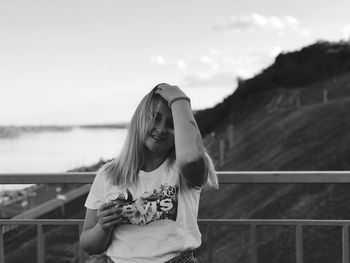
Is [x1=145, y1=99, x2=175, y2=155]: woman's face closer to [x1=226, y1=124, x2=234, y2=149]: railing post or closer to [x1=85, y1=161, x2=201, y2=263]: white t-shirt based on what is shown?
[x1=85, y1=161, x2=201, y2=263]: white t-shirt

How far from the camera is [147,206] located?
6.81 feet

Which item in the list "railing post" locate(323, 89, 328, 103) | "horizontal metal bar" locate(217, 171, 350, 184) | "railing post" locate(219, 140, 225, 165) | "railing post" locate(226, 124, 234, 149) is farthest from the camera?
"railing post" locate(226, 124, 234, 149)

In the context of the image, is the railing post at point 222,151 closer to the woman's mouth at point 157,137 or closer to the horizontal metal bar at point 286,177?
the horizontal metal bar at point 286,177

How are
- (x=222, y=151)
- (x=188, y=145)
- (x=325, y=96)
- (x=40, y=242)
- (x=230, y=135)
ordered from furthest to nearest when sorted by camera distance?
(x=230, y=135) → (x=222, y=151) → (x=325, y=96) → (x=40, y=242) → (x=188, y=145)

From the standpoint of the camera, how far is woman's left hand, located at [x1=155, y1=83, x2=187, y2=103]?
7.04 ft

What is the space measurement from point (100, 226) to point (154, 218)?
191mm

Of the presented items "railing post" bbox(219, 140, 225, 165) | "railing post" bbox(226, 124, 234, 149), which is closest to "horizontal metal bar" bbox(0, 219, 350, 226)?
"railing post" bbox(219, 140, 225, 165)

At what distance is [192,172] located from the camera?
206cm

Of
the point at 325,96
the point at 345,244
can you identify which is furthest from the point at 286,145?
the point at 345,244

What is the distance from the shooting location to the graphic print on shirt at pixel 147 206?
2.07 metres

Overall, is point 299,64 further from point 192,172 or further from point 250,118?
point 192,172

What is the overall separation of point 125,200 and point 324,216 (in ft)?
89.5

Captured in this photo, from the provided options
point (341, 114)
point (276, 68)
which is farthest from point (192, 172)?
point (276, 68)

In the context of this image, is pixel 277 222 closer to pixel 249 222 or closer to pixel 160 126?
pixel 249 222
